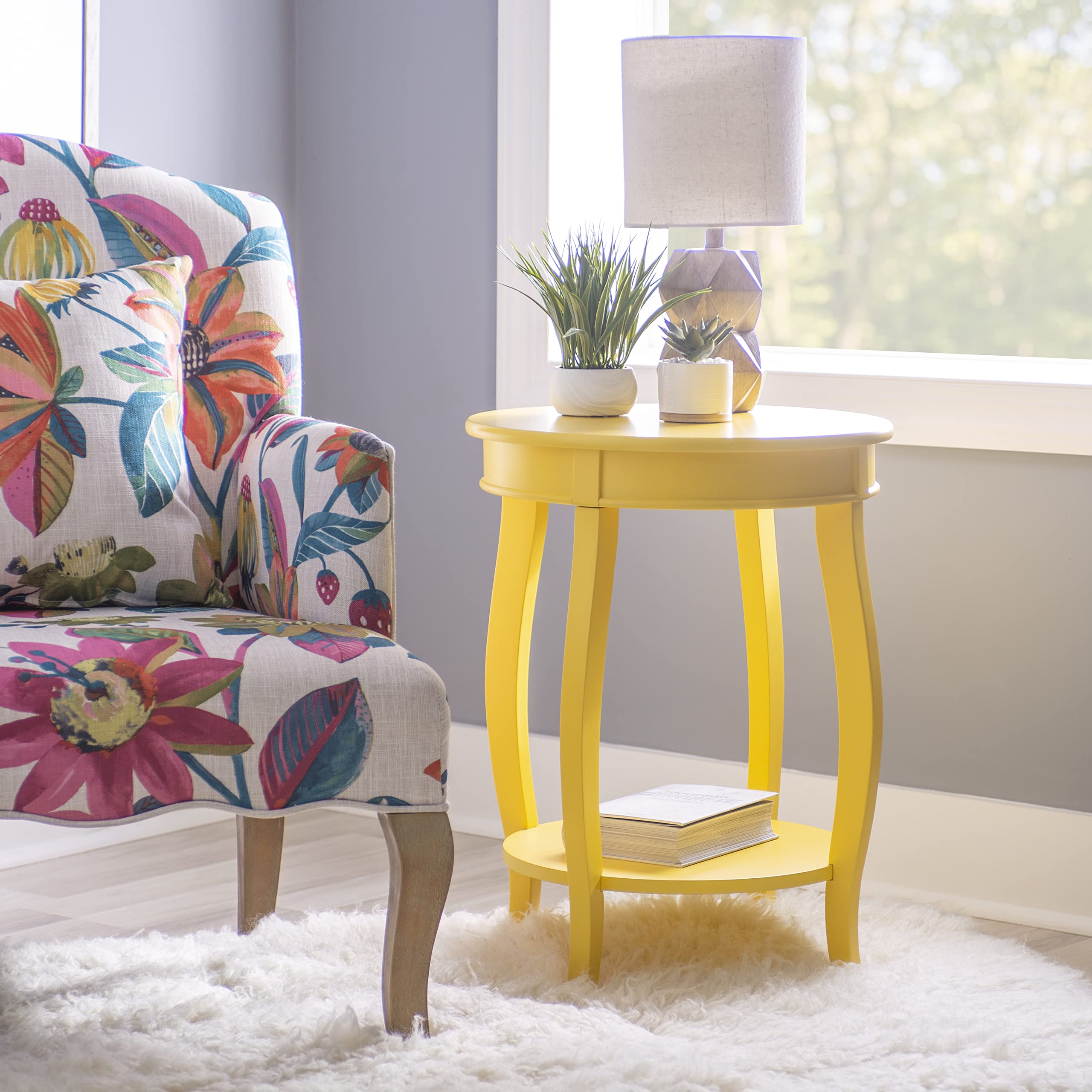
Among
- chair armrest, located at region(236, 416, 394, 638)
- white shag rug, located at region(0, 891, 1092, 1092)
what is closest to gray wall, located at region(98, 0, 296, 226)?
chair armrest, located at region(236, 416, 394, 638)

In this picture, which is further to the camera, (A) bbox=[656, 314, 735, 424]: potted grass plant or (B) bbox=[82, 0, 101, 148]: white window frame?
(B) bbox=[82, 0, 101, 148]: white window frame

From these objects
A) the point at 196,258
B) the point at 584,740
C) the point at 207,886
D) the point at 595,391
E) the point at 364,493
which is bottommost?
the point at 207,886

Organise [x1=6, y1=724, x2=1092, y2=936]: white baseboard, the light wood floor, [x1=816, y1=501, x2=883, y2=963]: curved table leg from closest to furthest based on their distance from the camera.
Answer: [x1=816, y1=501, x2=883, y2=963]: curved table leg, the light wood floor, [x1=6, y1=724, x2=1092, y2=936]: white baseboard

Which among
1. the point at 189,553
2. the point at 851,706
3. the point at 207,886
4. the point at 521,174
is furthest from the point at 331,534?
the point at 521,174

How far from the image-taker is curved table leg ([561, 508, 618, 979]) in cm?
179

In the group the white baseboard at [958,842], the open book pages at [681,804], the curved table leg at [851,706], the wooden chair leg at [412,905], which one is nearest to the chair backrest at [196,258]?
the wooden chair leg at [412,905]

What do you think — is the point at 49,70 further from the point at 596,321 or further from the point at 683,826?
the point at 683,826

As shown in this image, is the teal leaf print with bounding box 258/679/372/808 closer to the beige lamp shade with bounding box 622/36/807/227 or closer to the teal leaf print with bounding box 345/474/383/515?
the teal leaf print with bounding box 345/474/383/515

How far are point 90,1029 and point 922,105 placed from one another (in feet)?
6.12

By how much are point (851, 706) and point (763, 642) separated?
0.28 m

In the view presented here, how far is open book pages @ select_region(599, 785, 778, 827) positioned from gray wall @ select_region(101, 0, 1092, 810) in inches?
15.5

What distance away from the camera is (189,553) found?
1.77 meters

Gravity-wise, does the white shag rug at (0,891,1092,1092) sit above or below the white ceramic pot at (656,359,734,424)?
below

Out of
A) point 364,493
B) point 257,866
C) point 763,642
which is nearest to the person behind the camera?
point 364,493
